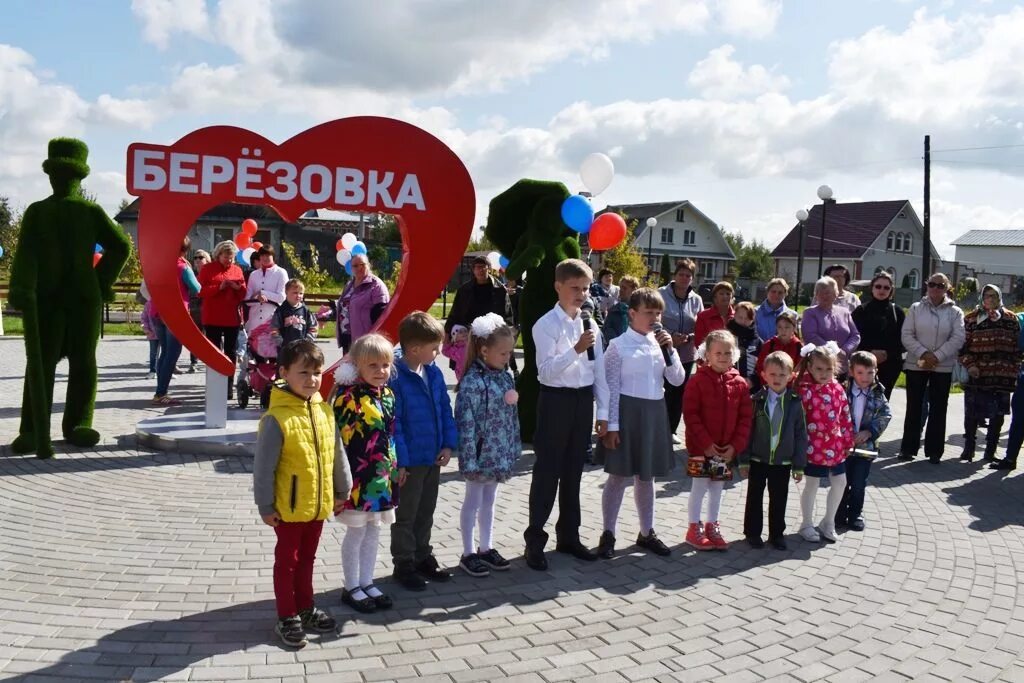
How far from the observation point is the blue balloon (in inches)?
277

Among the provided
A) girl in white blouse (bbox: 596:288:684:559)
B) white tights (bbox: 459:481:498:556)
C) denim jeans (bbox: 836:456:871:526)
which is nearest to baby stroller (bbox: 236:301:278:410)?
white tights (bbox: 459:481:498:556)

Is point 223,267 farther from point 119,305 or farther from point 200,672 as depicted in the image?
point 119,305

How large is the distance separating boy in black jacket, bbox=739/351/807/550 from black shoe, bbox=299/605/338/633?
2834 millimetres

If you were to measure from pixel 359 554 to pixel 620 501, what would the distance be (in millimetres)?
1723

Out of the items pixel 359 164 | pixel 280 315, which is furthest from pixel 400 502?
pixel 280 315

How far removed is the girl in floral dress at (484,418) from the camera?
4.48 meters

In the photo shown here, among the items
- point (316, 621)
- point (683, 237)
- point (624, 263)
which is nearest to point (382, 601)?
point (316, 621)

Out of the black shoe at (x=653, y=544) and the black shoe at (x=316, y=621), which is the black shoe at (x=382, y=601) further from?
the black shoe at (x=653, y=544)

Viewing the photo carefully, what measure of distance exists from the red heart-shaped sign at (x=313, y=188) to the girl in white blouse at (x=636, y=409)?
327cm

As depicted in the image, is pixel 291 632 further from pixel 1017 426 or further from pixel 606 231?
pixel 1017 426

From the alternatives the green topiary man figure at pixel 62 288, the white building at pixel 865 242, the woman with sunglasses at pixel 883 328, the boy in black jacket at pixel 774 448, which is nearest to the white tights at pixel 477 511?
the boy in black jacket at pixel 774 448

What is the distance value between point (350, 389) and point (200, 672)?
1376mm

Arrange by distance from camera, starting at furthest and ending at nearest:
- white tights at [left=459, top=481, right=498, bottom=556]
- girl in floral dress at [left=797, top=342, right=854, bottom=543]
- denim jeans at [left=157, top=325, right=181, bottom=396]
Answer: denim jeans at [left=157, top=325, right=181, bottom=396], girl in floral dress at [left=797, top=342, right=854, bottom=543], white tights at [left=459, top=481, right=498, bottom=556]

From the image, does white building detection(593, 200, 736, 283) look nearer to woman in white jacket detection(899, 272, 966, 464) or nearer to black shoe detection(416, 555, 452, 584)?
woman in white jacket detection(899, 272, 966, 464)
